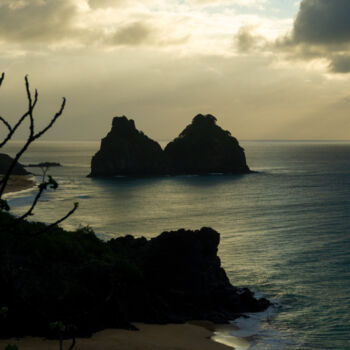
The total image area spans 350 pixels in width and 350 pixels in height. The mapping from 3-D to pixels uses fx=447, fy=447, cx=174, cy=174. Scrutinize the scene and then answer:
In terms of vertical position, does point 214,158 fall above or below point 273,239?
above

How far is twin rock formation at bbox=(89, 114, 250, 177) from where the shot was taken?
17725 cm

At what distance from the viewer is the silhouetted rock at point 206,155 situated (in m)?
187

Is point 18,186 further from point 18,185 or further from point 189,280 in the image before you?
point 189,280

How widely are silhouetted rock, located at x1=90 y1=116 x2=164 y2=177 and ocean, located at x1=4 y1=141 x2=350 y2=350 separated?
57.6ft

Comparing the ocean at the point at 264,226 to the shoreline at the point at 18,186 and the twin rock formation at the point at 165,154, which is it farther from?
the twin rock formation at the point at 165,154

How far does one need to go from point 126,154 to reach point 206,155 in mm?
34009

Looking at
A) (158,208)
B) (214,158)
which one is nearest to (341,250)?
(158,208)

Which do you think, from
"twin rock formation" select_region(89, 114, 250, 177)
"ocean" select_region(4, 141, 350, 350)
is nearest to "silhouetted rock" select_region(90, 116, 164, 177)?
"twin rock formation" select_region(89, 114, 250, 177)

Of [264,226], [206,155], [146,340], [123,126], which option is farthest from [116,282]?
[123,126]

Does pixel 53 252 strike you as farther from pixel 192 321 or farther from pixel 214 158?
pixel 214 158

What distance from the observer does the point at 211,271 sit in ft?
122

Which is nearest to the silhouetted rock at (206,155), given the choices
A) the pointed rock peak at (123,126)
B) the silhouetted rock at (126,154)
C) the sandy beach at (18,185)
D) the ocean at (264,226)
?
the silhouetted rock at (126,154)

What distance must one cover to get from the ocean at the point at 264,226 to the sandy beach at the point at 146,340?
224cm

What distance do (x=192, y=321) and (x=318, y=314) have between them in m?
9.93
